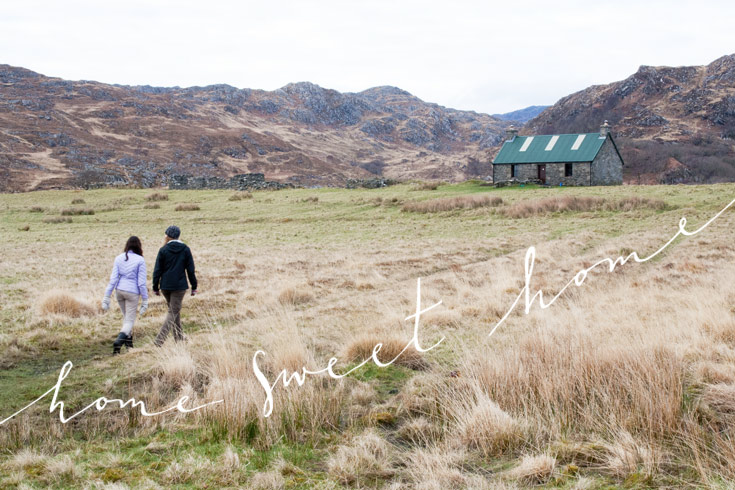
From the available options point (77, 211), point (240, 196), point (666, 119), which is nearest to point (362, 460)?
point (77, 211)

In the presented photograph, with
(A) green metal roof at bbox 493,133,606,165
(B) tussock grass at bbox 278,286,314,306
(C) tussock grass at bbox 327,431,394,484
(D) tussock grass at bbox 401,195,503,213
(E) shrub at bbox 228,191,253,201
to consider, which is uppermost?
(A) green metal roof at bbox 493,133,606,165

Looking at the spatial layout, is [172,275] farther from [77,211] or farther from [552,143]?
[552,143]

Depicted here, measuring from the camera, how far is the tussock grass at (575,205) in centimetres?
3203


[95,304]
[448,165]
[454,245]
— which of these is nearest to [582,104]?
[448,165]

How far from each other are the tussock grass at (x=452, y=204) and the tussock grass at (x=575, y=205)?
2.81 m

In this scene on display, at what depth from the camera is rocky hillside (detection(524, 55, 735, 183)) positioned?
302ft

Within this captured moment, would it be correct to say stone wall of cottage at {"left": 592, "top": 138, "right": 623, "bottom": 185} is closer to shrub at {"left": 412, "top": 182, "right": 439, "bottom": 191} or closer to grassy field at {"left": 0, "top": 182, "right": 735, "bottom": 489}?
shrub at {"left": 412, "top": 182, "right": 439, "bottom": 191}

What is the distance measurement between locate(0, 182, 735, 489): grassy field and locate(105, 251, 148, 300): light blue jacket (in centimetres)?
119

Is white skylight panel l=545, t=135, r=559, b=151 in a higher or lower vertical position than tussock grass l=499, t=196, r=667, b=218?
higher

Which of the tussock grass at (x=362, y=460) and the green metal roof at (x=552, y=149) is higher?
the green metal roof at (x=552, y=149)

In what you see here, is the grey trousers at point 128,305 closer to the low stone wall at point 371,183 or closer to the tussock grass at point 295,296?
the tussock grass at point 295,296

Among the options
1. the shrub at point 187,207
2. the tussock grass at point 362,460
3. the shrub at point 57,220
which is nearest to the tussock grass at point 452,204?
the shrub at point 187,207

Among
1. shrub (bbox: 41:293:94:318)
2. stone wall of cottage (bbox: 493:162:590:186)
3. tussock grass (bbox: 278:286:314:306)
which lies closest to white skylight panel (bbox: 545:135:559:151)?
stone wall of cottage (bbox: 493:162:590:186)

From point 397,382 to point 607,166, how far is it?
57.0 meters
